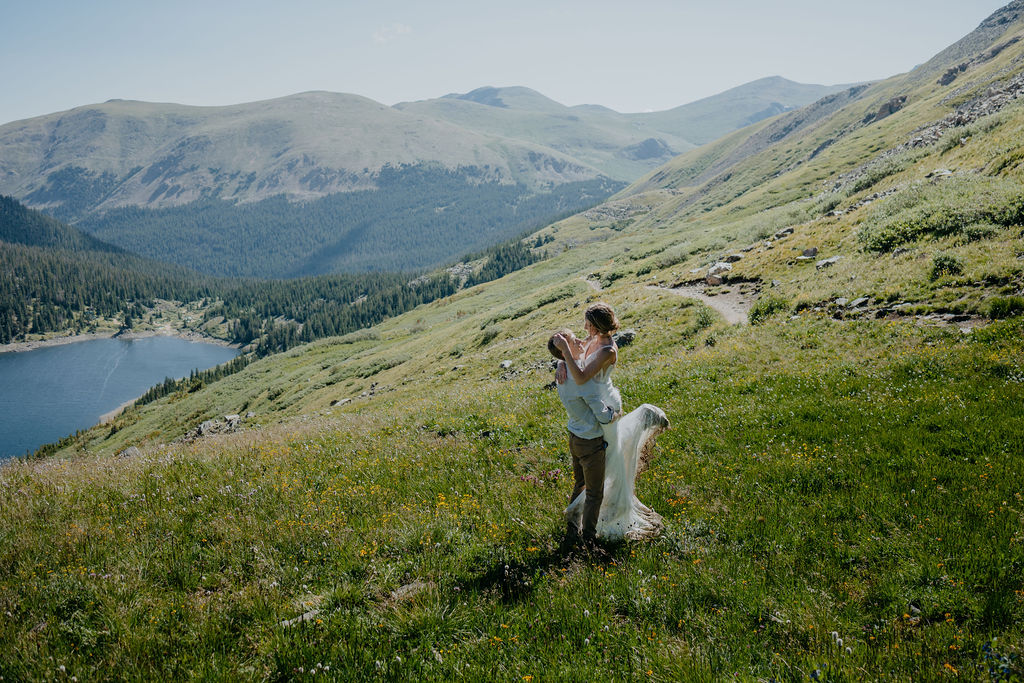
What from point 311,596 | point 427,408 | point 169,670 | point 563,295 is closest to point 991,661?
point 311,596

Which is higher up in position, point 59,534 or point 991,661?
point 59,534

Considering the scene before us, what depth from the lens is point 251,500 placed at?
9094 mm

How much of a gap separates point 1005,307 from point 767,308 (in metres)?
8.91

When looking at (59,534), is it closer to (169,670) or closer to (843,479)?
(169,670)

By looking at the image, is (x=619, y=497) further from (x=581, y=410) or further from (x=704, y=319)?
(x=704, y=319)

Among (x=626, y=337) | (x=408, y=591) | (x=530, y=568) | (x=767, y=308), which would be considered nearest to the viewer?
(x=408, y=591)

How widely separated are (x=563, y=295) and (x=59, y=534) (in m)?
51.4

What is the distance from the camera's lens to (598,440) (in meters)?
7.19

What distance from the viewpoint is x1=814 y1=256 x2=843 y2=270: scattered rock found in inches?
1042

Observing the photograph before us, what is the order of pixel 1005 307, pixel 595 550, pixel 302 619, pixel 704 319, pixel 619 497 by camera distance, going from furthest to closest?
1. pixel 704 319
2. pixel 1005 307
3. pixel 619 497
4. pixel 595 550
5. pixel 302 619

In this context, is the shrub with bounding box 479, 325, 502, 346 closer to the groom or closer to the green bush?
the green bush

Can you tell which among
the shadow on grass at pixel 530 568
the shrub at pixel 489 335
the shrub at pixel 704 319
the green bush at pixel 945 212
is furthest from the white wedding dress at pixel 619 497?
the shrub at pixel 489 335

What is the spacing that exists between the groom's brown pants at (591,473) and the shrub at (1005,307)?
14942 mm

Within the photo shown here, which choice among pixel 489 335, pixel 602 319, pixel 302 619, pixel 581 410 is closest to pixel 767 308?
pixel 602 319
